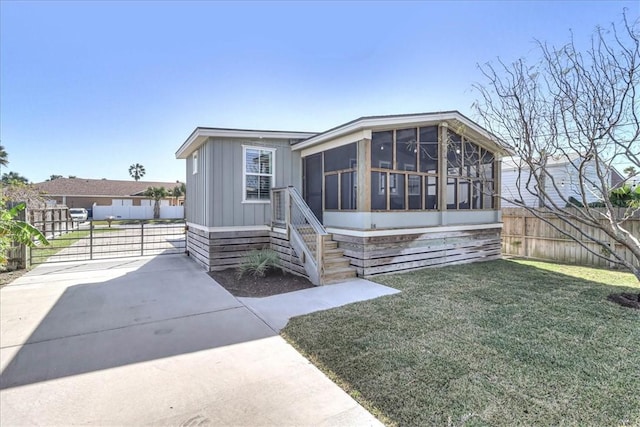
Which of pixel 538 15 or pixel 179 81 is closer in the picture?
pixel 538 15

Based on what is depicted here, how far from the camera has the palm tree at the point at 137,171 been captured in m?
52.4

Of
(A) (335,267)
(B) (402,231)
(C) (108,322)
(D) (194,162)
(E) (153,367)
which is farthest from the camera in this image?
(D) (194,162)

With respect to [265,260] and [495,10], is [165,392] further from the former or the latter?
[495,10]

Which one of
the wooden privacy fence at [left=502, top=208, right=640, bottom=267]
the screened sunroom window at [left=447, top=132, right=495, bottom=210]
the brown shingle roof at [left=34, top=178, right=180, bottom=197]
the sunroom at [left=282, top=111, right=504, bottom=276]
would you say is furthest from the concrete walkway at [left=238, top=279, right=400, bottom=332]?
the brown shingle roof at [left=34, top=178, right=180, bottom=197]

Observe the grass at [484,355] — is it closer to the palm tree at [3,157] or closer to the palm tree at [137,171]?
the palm tree at [3,157]

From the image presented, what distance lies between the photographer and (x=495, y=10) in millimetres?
7312

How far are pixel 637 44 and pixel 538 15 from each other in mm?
2342

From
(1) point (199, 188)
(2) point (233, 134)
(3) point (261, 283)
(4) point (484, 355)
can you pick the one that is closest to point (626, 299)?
(4) point (484, 355)

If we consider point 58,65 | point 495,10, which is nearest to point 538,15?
point 495,10

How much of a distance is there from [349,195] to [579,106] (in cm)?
465

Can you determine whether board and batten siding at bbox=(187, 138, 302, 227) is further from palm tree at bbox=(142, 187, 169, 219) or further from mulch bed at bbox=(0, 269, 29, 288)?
palm tree at bbox=(142, 187, 169, 219)

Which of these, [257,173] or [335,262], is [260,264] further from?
[257,173]

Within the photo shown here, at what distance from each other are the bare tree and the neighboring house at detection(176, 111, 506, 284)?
55.2 inches

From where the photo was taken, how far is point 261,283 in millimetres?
6625
